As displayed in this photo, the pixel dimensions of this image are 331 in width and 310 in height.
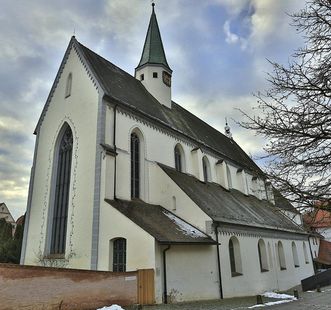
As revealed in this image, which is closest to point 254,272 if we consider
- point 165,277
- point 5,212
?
point 165,277

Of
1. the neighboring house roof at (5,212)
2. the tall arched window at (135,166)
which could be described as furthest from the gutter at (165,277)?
the neighboring house roof at (5,212)

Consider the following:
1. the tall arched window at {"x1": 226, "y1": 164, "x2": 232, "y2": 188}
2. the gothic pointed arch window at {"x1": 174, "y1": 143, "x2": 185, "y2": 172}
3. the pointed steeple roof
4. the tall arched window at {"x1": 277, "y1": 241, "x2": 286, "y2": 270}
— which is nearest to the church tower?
the pointed steeple roof

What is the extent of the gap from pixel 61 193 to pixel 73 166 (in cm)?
158

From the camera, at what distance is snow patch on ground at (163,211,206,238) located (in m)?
14.5

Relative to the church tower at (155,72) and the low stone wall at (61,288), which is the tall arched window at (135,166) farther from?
the church tower at (155,72)

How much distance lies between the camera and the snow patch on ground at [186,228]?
14506 millimetres

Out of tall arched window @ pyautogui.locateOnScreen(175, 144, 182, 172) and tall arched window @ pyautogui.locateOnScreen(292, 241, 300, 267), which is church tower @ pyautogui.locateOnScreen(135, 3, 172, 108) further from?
tall arched window @ pyautogui.locateOnScreen(292, 241, 300, 267)

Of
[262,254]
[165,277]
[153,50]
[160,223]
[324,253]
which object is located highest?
[153,50]

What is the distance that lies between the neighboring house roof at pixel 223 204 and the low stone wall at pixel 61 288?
20.1 feet

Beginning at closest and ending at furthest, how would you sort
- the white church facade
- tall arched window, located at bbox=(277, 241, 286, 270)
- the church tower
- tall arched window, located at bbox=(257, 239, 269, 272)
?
1. the white church facade
2. tall arched window, located at bbox=(257, 239, 269, 272)
3. tall arched window, located at bbox=(277, 241, 286, 270)
4. the church tower

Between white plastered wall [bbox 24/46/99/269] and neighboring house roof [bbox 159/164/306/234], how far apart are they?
447 centimetres

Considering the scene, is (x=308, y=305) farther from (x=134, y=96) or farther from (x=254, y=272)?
(x=134, y=96)

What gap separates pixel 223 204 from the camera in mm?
19156

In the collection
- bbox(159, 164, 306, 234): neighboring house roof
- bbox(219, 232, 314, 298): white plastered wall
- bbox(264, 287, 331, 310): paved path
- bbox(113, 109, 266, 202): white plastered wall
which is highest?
bbox(113, 109, 266, 202): white plastered wall
